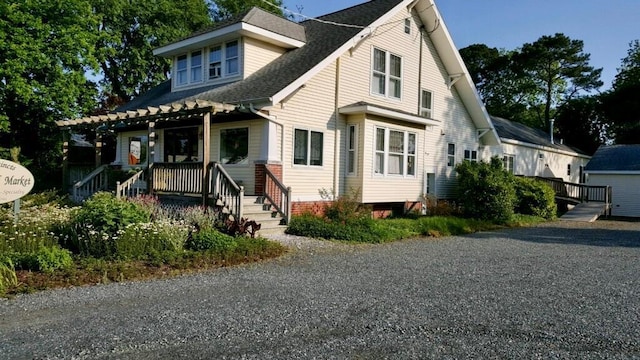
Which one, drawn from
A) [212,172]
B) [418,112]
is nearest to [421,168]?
[418,112]

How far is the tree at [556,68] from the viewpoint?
46.1 metres

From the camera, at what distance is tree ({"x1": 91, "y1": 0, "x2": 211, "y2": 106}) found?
29.1m

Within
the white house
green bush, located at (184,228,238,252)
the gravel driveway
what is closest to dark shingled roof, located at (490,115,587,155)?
the white house

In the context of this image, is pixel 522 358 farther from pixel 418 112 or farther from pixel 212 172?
pixel 418 112

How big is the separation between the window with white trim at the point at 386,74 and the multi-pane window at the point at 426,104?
6.23 feet

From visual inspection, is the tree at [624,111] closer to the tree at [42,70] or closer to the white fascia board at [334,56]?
the white fascia board at [334,56]

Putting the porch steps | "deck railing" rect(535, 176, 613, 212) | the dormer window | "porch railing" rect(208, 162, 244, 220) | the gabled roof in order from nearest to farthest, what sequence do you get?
"porch railing" rect(208, 162, 244, 220), the porch steps, the gabled roof, the dormer window, "deck railing" rect(535, 176, 613, 212)

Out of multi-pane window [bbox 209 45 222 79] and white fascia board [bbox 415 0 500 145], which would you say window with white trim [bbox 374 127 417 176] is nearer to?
white fascia board [bbox 415 0 500 145]

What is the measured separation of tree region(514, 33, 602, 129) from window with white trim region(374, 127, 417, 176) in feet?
119

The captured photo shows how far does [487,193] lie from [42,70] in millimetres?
21645

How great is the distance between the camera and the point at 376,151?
15.8 metres

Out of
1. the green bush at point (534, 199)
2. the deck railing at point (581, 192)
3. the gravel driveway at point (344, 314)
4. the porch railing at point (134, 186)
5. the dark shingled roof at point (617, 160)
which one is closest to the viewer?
the gravel driveway at point (344, 314)

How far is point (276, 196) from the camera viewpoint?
1307 cm

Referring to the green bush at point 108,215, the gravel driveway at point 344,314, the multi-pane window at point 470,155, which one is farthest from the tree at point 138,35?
the gravel driveway at point 344,314
